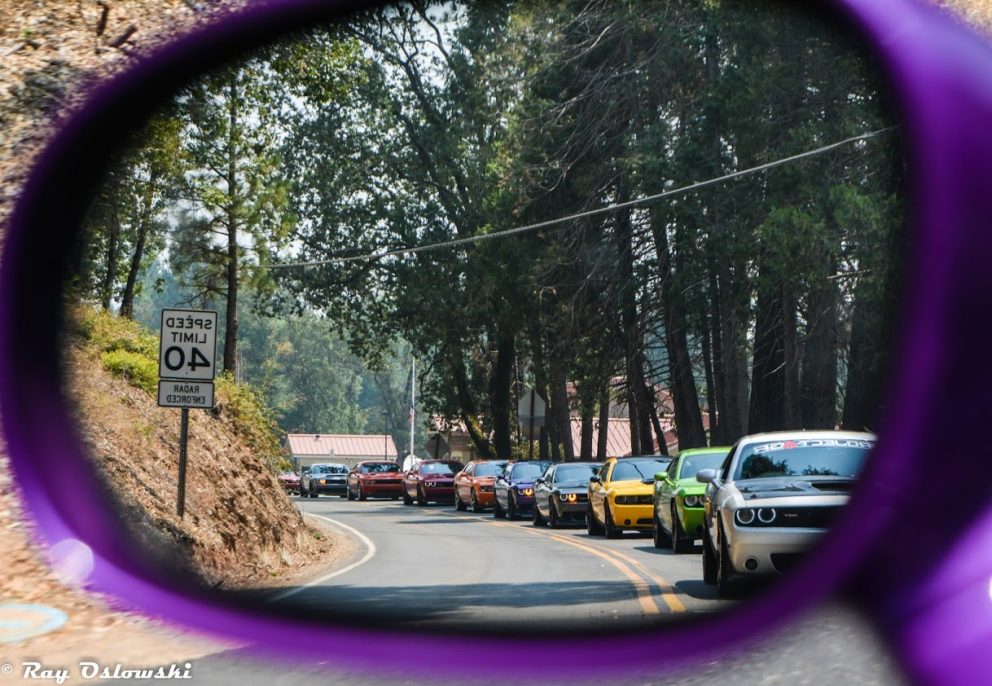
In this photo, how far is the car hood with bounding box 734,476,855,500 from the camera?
9.06 m

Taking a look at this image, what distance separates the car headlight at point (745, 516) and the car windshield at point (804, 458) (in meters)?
0.55

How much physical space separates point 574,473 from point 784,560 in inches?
723

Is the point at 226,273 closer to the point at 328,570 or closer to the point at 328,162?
the point at 328,570

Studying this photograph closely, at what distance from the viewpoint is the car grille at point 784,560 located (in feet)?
29.1

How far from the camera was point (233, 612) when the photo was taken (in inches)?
400

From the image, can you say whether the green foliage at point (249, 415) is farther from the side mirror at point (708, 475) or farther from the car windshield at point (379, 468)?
the car windshield at point (379, 468)

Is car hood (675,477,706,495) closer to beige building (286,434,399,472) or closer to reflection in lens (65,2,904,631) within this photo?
reflection in lens (65,2,904,631)

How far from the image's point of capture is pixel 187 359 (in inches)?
644

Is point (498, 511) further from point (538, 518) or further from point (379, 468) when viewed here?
point (379, 468)

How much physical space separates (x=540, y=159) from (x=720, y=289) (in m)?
7.13

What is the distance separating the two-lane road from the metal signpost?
9.41ft

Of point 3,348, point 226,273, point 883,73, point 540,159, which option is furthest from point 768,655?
point 540,159

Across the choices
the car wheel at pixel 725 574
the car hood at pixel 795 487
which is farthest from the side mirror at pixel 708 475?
the car hood at pixel 795 487

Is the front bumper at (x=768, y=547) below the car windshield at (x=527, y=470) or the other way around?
below
